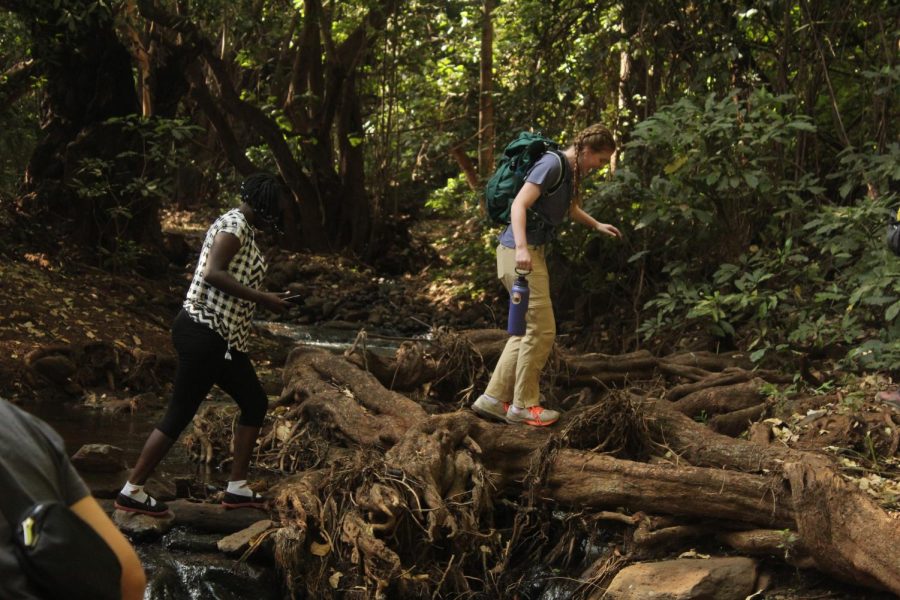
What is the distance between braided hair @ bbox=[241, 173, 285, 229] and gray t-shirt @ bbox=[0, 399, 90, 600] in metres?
3.80

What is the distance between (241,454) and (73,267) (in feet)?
25.0

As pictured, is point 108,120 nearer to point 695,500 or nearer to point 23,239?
point 23,239

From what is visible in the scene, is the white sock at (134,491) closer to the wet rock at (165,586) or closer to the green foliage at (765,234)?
the wet rock at (165,586)

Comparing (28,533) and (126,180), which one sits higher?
(126,180)

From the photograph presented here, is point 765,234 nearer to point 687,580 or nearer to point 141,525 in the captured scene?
point 687,580

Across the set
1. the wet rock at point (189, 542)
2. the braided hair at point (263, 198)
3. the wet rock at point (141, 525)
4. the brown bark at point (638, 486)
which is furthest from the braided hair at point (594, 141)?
the wet rock at point (141, 525)

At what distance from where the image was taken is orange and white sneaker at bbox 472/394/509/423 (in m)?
6.50

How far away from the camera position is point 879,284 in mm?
7316

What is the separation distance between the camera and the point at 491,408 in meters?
6.51

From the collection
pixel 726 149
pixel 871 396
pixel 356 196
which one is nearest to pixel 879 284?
pixel 871 396

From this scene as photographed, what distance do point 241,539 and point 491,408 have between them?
71.3 inches

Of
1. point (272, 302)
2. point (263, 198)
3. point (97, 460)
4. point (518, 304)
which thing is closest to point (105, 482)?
point (97, 460)

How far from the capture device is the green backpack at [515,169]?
6.15 m

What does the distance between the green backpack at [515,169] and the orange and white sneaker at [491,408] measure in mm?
1117
